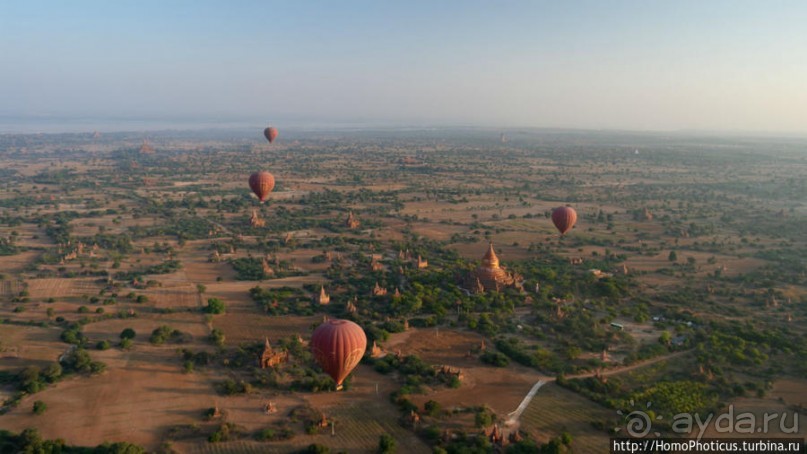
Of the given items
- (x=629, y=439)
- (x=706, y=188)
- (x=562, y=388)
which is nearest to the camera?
(x=629, y=439)

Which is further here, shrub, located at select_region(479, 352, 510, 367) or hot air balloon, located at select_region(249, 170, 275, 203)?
hot air balloon, located at select_region(249, 170, 275, 203)

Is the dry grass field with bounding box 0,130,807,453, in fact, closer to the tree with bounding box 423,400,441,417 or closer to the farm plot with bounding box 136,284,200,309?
the farm plot with bounding box 136,284,200,309

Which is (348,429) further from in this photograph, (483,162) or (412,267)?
(483,162)

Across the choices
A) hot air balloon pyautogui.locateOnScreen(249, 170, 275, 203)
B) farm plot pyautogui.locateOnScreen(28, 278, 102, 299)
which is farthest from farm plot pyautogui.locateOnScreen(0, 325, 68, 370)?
hot air balloon pyautogui.locateOnScreen(249, 170, 275, 203)

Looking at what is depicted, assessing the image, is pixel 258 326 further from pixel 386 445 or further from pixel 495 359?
pixel 386 445

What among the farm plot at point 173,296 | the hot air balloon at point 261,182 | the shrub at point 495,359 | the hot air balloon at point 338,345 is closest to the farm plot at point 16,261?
the farm plot at point 173,296

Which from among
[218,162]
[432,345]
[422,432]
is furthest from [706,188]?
[218,162]

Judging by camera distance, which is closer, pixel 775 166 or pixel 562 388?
pixel 562 388
